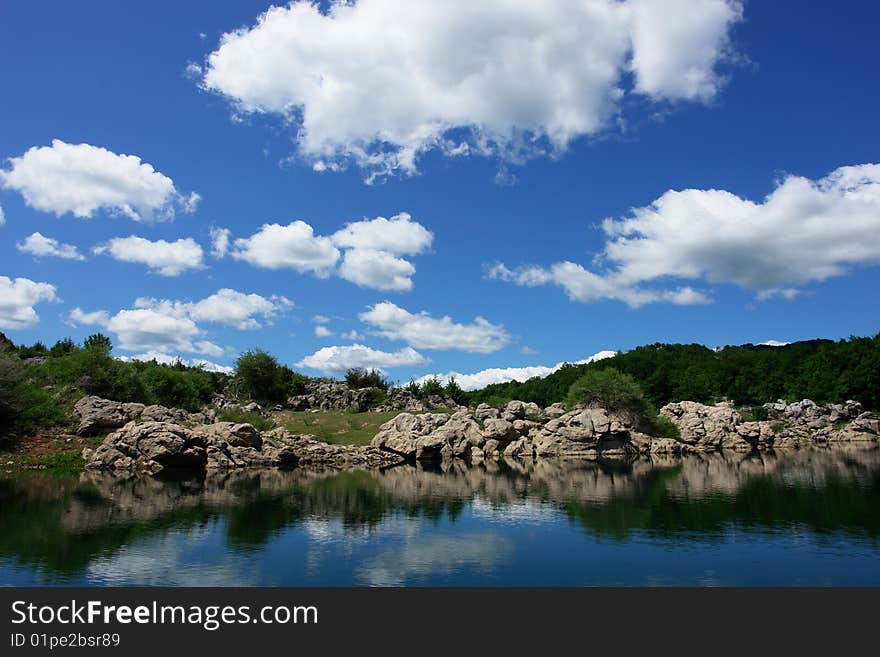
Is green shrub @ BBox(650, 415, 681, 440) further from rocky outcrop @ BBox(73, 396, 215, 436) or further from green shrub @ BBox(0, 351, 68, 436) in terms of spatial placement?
green shrub @ BBox(0, 351, 68, 436)

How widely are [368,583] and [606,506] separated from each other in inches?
782

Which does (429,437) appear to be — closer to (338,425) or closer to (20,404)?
(338,425)

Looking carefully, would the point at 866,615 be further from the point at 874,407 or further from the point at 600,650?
the point at 874,407

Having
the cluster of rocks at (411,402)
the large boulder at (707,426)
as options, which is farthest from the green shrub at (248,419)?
the large boulder at (707,426)

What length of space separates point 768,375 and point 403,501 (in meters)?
122

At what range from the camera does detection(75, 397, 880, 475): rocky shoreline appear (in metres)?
49.7

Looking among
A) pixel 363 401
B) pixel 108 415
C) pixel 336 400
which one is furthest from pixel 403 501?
pixel 336 400

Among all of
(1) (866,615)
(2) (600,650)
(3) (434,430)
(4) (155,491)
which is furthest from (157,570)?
(3) (434,430)

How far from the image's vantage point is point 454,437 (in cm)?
6619

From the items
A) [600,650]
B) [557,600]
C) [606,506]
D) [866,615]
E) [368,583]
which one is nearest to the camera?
[600,650]

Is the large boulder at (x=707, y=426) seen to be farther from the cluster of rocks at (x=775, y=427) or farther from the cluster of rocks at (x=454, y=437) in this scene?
the cluster of rocks at (x=454, y=437)

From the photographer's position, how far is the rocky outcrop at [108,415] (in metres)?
53.9

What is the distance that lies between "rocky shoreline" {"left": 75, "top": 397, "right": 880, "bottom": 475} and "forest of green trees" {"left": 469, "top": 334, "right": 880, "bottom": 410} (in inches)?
388

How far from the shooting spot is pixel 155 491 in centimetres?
3875
